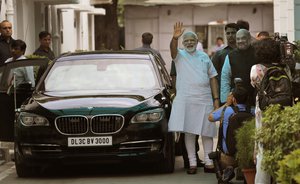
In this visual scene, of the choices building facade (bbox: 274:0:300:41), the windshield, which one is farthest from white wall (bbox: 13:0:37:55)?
the windshield

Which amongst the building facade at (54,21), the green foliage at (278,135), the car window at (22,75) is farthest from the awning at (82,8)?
the green foliage at (278,135)

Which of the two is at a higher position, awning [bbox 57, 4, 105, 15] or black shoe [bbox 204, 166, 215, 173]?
awning [bbox 57, 4, 105, 15]

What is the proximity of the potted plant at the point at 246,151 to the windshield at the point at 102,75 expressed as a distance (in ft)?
9.71

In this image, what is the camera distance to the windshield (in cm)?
1353

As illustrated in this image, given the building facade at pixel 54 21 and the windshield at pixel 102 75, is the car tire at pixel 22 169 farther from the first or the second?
the building facade at pixel 54 21

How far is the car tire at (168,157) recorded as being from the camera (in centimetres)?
1268

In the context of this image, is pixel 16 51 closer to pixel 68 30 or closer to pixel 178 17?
pixel 68 30

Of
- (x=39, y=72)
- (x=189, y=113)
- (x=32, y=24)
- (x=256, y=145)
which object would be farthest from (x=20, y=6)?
(x=256, y=145)

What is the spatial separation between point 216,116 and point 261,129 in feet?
8.07

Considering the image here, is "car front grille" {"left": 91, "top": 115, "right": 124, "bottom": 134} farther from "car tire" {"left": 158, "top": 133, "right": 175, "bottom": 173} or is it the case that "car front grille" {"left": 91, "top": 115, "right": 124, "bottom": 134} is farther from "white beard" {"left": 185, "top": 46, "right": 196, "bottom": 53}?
"white beard" {"left": 185, "top": 46, "right": 196, "bottom": 53}

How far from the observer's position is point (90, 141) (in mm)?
12367

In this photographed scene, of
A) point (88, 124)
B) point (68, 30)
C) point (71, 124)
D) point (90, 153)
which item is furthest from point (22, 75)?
point (68, 30)

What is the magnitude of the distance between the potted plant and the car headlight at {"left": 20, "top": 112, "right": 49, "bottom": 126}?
286 centimetres

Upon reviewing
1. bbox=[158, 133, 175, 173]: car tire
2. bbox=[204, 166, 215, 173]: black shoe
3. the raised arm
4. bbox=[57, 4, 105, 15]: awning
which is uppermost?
bbox=[57, 4, 105, 15]: awning
